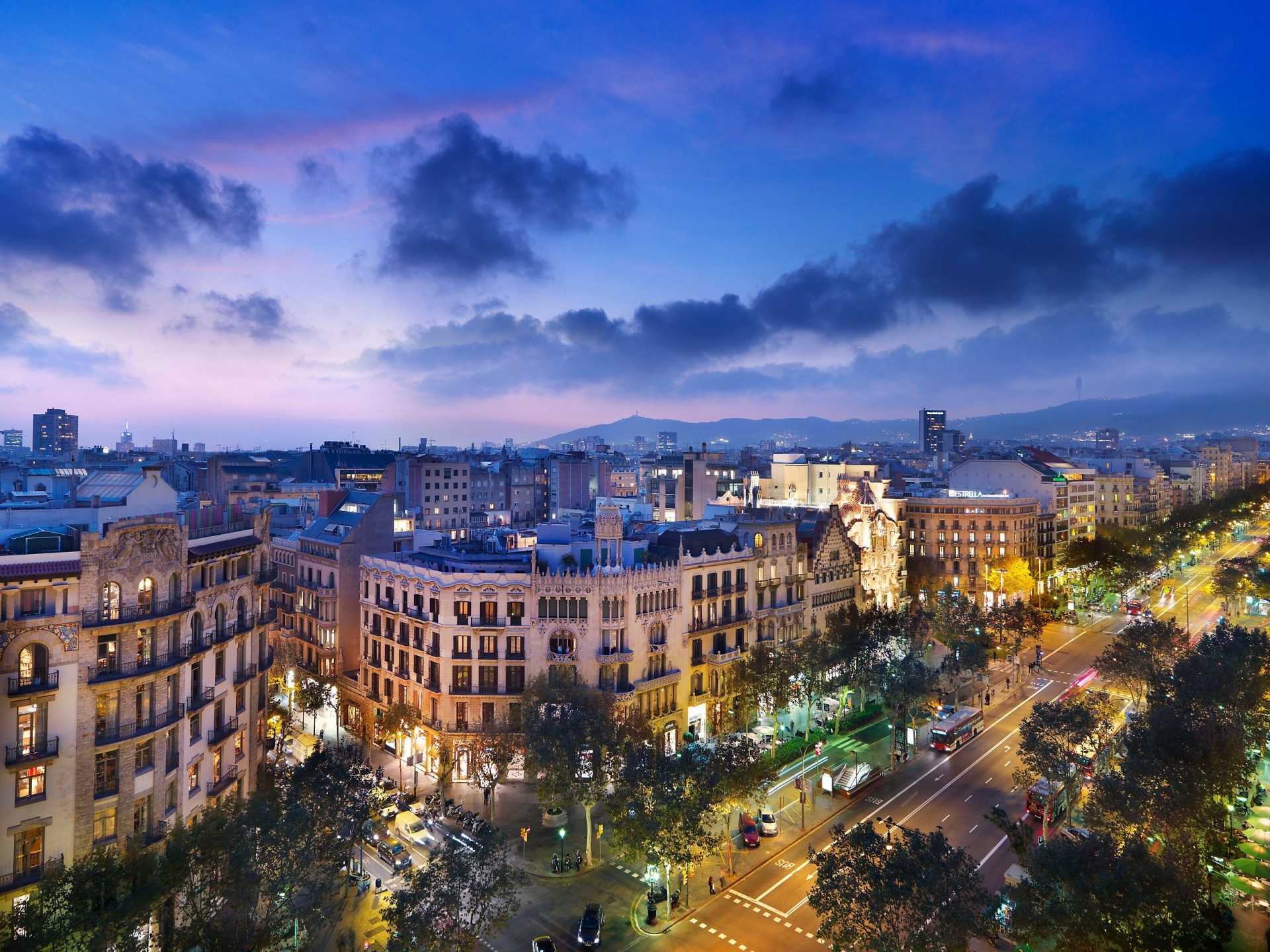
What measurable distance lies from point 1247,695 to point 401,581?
3031 inches

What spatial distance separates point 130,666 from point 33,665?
4666 mm

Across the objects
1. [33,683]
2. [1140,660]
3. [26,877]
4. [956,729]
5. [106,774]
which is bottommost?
[956,729]

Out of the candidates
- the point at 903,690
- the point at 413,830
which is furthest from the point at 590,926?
the point at 903,690

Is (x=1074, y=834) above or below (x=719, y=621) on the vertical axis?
below

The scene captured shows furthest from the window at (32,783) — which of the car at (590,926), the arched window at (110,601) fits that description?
the car at (590,926)

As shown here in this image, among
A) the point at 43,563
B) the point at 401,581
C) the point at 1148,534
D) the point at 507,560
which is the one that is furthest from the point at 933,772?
the point at 1148,534

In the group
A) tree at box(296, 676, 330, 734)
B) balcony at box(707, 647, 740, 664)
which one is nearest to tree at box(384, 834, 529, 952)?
tree at box(296, 676, 330, 734)

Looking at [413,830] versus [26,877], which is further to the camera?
[413,830]

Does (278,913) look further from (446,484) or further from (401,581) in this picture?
(446,484)

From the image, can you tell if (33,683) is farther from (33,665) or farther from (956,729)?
(956,729)

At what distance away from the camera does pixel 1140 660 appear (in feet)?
238

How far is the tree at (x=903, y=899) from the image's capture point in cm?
3334

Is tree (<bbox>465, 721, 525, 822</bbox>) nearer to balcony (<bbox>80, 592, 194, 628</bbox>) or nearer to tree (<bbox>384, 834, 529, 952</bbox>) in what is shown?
tree (<bbox>384, 834, 529, 952</bbox>)

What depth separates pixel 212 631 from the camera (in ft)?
166
